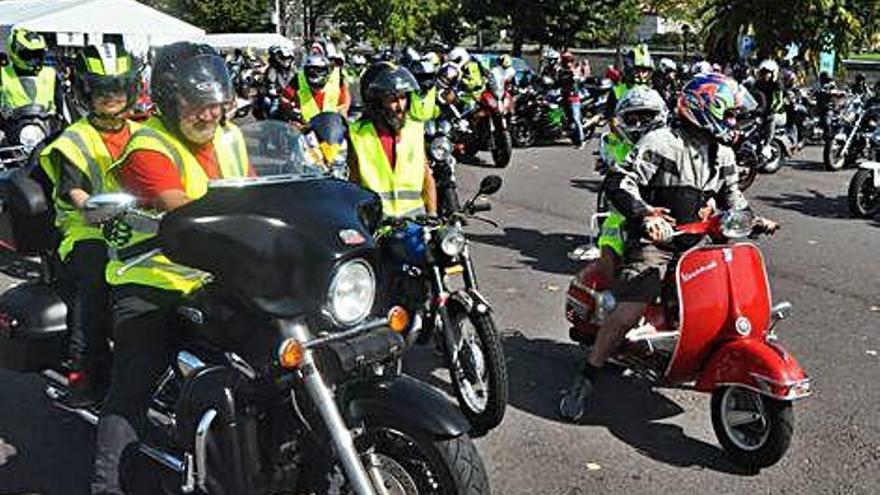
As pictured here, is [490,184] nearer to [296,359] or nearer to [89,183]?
[89,183]

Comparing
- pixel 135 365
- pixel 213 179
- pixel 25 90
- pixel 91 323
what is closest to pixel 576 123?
pixel 25 90

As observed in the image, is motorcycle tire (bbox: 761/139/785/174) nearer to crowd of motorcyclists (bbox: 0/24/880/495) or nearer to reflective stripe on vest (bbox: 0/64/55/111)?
crowd of motorcyclists (bbox: 0/24/880/495)

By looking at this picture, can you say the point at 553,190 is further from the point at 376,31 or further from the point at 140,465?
the point at 376,31

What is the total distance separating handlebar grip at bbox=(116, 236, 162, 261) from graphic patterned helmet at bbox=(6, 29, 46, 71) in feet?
21.7

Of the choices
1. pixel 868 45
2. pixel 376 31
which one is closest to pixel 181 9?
pixel 376 31

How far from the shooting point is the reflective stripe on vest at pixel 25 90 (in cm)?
948

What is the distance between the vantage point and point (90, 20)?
80.9 feet

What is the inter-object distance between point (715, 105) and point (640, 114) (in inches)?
100

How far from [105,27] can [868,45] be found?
17450 mm

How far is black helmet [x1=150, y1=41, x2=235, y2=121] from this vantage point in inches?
138

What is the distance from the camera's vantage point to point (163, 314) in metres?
3.62

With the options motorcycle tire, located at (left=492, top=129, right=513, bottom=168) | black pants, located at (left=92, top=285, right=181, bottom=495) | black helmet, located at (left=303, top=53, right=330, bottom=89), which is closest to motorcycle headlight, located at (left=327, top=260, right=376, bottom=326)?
black pants, located at (left=92, top=285, right=181, bottom=495)

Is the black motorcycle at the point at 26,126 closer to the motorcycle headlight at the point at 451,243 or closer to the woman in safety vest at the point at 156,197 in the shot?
the motorcycle headlight at the point at 451,243

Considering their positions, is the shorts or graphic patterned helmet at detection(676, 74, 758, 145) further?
the shorts
